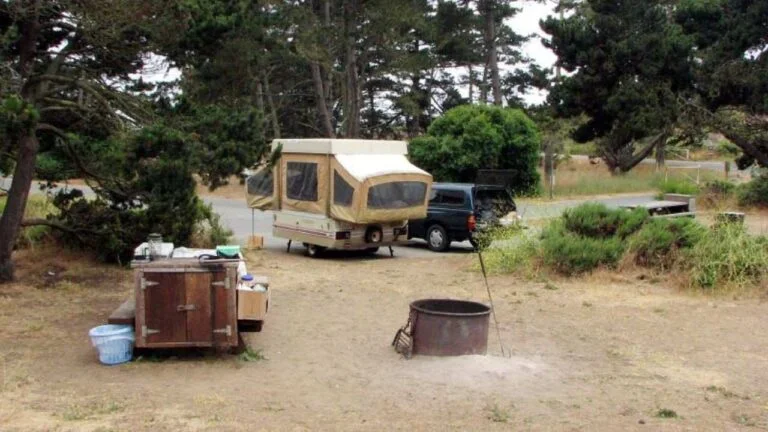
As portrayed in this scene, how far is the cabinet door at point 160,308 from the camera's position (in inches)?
319

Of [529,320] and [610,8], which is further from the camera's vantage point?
[610,8]

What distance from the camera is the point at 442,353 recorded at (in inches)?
322

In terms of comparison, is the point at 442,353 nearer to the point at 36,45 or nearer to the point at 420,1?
the point at 36,45

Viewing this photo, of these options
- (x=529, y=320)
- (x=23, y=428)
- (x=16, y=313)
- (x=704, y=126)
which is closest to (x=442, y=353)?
(x=529, y=320)

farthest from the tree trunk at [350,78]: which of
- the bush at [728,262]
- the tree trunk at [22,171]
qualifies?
the bush at [728,262]

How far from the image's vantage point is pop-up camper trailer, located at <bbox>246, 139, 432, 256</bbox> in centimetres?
1680

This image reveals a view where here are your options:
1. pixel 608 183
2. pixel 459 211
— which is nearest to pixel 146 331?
pixel 459 211

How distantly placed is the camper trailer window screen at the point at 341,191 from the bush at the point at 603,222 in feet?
14.4

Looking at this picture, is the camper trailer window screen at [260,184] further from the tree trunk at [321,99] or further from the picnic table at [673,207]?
the tree trunk at [321,99]

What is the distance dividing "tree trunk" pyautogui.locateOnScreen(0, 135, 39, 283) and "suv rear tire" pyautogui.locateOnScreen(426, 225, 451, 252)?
958 cm

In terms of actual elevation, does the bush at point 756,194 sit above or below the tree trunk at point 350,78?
below

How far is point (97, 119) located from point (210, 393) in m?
6.77

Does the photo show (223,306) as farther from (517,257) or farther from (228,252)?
(517,257)

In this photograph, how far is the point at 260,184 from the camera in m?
19.1
